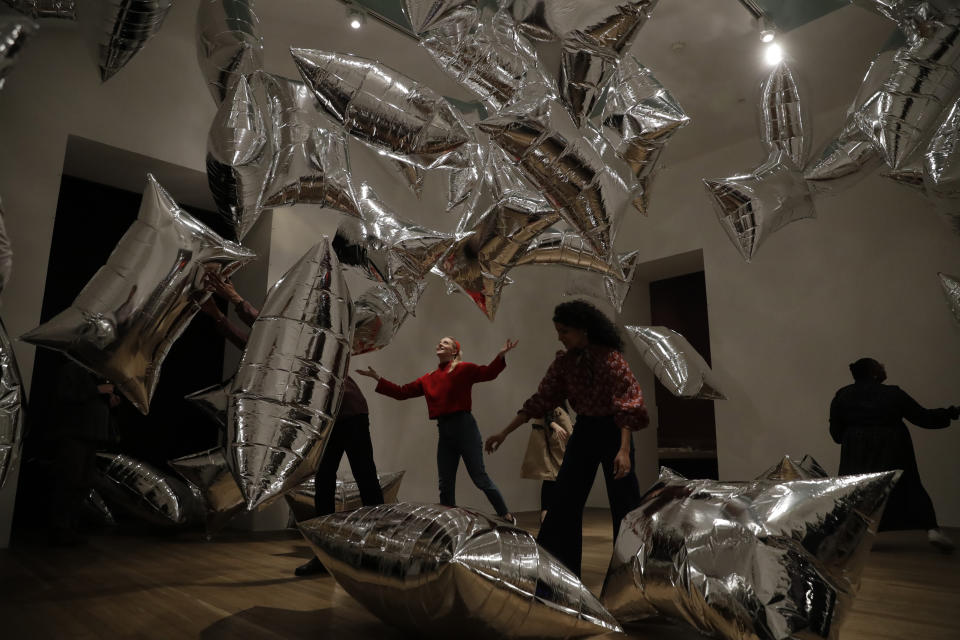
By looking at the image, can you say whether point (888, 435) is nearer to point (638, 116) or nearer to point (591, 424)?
point (591, 424)

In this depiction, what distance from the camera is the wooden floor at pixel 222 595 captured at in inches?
60.3

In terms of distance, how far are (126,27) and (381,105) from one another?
15.5 inches

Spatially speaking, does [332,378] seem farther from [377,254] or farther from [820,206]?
[820,206]

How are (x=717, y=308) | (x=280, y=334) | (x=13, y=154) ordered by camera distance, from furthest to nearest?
(x=717, y=308)
(x=13, y=154)
(x=280, y=334)

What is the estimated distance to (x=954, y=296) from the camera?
134 cm

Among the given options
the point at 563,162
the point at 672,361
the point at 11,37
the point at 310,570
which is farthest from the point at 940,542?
the point at 11,37

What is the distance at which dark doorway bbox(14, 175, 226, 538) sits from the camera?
344cm

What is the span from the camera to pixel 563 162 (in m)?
0.98

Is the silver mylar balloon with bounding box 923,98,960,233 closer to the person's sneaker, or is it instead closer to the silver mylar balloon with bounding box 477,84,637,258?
the silver mylar balloon with bounding box 477,84,637,258

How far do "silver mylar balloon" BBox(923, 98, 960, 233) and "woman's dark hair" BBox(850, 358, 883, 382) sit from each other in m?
2.62

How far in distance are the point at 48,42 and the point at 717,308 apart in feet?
15.8

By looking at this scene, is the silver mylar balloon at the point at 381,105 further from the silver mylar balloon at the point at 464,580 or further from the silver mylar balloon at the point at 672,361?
the silver mylar balloon at the point at 672,361

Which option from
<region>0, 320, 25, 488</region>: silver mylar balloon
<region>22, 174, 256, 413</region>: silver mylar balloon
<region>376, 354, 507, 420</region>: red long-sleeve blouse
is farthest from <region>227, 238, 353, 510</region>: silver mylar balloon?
<region>376, 354, 507, 420</region>: red long-sleeve blouse

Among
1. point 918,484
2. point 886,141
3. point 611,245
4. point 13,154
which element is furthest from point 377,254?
point 918,484
